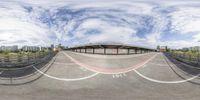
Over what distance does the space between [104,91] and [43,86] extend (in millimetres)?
5456

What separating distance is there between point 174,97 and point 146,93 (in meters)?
2.08

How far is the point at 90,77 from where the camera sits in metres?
26.5

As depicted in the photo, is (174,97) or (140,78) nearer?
(174,97)

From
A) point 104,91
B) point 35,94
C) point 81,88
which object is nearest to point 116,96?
point 104,91

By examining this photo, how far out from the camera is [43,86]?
22172mm

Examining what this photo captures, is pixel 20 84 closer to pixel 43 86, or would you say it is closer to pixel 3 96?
pixel 43 86

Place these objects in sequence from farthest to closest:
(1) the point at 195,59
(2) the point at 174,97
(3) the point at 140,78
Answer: (1) the point at 195,59
(3) the point at 140,78
(2) the point at 174,97

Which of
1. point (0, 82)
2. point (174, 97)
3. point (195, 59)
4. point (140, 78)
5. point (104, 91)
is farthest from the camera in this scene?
point (195, 59)

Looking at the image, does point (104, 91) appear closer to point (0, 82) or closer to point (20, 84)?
point (20, 84)

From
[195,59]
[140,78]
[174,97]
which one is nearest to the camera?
[174,97]

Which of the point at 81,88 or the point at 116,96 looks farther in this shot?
the point at 81,88

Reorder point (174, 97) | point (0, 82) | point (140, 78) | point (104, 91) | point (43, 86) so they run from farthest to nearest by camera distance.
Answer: point (140, 78), point (0, 82), point (43, 86), point (104, 91), point (174, 97)

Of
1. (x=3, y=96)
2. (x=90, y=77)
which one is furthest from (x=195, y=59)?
(x=3, y=96)

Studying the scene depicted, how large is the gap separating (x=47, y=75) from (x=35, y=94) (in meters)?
8.39
